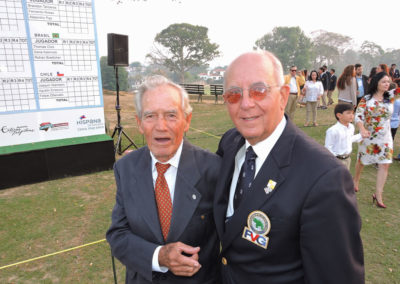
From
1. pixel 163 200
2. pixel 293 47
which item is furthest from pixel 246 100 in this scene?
pixel 293 47

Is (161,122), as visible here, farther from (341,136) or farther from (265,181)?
(341,136)

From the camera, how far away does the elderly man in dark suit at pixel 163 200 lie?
153cm

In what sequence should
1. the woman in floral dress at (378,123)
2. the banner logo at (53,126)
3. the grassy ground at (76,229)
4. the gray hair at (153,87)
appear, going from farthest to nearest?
the banner logo at (53,126)
the woman in floral dress at (378,123)
the grassy ground at (76,229)
the gray hair at (153,87)

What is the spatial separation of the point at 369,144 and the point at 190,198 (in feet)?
12.4

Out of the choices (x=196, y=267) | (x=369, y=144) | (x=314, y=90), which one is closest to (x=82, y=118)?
(x=196, y=267)

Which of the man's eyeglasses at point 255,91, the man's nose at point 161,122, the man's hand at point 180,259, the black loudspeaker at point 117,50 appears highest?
the black loudspeaker at point 117,50

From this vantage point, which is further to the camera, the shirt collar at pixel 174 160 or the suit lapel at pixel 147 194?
the shirt collar at pixel 174 160

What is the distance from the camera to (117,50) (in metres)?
6.55

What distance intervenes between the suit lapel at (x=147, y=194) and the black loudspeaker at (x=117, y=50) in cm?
555

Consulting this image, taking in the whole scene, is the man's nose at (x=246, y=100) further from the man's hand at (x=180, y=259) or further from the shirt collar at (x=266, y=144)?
the man's hand at (x=180, y=259)

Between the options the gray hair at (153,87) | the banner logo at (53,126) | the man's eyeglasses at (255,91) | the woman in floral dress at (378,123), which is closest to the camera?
the man's eyeglasses at (255,91)

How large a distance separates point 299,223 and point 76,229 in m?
3.47

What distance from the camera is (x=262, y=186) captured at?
1.28 meters

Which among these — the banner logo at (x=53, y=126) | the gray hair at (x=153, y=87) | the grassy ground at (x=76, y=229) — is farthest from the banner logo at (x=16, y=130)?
the gray hair at (x=153, y=87)
